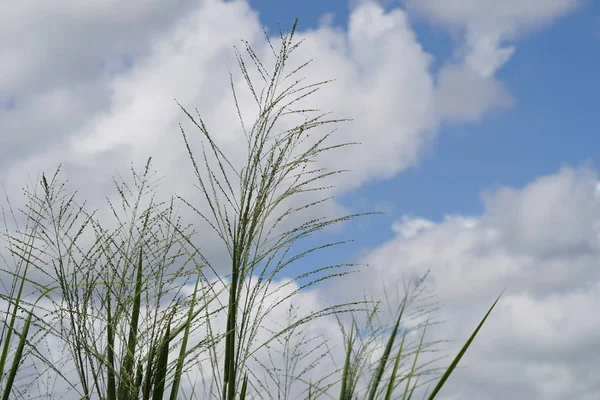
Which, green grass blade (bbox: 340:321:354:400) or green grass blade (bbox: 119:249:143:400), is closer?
green grass blade (bbox: 119:249:143:400)

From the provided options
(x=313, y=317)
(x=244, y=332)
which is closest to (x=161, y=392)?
(x=244, y=332)

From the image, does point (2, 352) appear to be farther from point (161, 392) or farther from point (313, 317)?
point (313, 317)

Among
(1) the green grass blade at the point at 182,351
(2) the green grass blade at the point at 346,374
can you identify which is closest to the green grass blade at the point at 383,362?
(2) the green grass blade at the point at 346,374

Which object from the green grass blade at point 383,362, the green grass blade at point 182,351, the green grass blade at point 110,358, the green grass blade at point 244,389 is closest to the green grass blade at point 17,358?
the green grass blade at point 110,358

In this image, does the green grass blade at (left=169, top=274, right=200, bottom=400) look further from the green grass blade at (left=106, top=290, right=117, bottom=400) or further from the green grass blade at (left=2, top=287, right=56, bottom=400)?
the green grass blade at (left=2, top=287, right=56, bottom=400)

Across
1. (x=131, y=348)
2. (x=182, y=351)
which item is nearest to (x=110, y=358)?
(x=131, y=348)

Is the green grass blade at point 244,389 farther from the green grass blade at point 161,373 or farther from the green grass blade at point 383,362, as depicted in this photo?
the green grass blade at point 383,362

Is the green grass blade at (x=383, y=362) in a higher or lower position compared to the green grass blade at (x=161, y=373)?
higher

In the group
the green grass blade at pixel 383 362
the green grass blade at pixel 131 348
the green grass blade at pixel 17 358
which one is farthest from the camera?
the green grass blade at pixel 383 362

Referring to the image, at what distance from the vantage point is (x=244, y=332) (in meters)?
1.92

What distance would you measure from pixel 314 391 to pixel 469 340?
2.12ft

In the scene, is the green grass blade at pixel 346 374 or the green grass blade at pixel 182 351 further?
the green grass blade at pixel 346 374

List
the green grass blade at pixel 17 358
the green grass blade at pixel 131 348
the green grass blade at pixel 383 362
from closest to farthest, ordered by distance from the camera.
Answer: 1. the green grass blade at pixel 131 348
2. the green grass blade at pixel 17 358
3. the green grass blade at pixel 383 362

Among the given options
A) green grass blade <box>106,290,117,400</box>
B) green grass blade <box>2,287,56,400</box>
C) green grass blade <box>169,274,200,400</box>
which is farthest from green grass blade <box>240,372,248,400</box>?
green grass blade <box>2,287,56,400</box>
